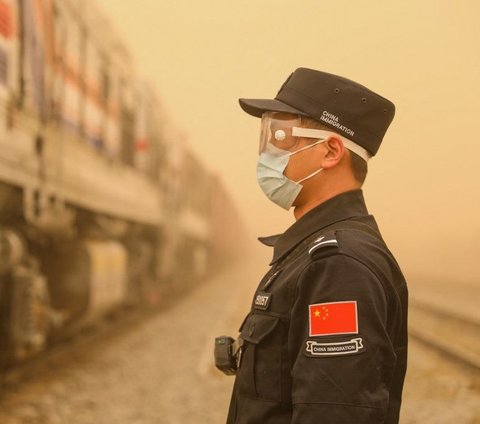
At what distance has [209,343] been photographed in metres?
8.88

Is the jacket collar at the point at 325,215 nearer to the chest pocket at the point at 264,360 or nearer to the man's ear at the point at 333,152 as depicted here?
the man's ear at the point at 333,152

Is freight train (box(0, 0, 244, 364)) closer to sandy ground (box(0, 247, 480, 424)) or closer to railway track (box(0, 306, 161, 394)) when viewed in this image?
railway track (box(0, 306, 161, 394))

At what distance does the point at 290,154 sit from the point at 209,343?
717 cm

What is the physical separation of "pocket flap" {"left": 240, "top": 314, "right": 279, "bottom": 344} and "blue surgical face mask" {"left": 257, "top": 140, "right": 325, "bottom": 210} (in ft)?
1.23

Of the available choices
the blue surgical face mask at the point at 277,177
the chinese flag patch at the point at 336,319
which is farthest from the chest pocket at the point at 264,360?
the blue surgical face mask at the point at 277,177

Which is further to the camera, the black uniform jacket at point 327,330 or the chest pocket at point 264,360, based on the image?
the chest pocket at point 264,360

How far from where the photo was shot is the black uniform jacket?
61.5 inches

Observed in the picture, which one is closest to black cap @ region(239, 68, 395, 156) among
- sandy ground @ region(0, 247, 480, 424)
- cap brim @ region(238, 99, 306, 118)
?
cap brim @ region(238, 99, 306, 118)

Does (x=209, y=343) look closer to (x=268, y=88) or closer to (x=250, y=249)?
(x=268, y=88)

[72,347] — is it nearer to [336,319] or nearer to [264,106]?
[264,106]

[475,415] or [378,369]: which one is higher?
[378,369]

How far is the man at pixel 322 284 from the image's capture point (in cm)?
158

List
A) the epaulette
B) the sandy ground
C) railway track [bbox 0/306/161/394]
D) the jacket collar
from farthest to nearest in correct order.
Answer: railway track [bbox 0/306/161/394]
the sandy ground
the jacket collar
the epaulette

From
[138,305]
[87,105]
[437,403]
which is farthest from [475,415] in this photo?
[138,305]
